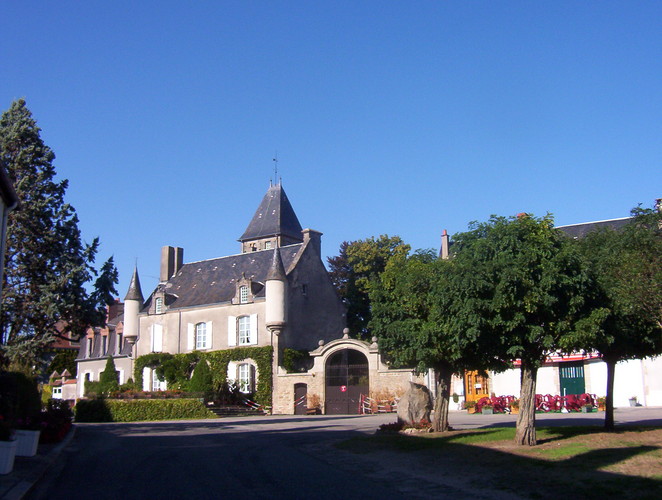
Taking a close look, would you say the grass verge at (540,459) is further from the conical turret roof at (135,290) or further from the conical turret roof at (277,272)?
the conical turret roof at (135,290)

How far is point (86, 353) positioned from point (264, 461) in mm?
43576

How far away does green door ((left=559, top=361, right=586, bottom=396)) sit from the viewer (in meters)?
33.4

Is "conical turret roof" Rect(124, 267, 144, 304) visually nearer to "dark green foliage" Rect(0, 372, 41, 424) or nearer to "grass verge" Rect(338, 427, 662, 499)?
"dark green foliage" Rect(0, 372, 41, 424)

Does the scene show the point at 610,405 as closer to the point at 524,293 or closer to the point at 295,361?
the point at 524,293

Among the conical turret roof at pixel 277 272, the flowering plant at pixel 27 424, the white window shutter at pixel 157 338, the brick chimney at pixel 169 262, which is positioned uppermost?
Result: the brick chimney at pixel 169 262

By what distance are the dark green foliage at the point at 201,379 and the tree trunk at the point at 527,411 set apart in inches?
1078

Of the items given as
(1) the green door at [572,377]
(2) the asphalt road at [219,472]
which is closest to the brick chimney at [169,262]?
(1) the green door at [572,377]

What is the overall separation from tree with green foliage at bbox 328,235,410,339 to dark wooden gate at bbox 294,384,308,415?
35.7ft

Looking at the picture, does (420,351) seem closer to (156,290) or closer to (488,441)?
(488,441)

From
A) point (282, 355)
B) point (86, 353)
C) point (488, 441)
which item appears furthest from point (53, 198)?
point (86, 353)

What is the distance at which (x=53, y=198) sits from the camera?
89.8 ft

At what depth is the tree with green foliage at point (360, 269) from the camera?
49.4m

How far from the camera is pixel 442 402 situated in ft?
62.3

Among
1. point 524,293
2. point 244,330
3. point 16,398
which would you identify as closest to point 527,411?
point 524,293
